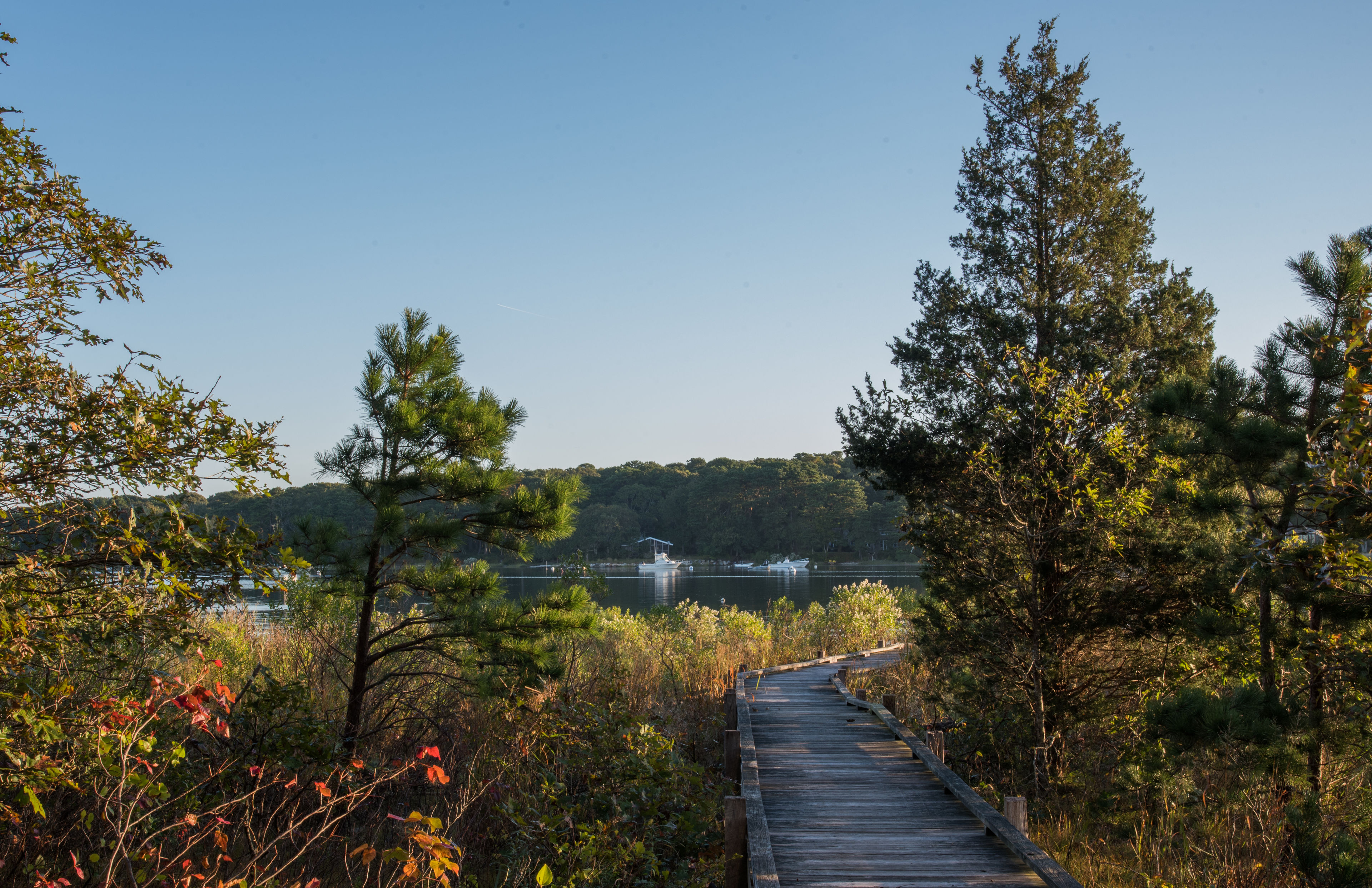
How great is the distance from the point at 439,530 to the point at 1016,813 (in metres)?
4.82

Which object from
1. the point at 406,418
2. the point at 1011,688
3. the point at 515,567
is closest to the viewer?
the point at 406,418

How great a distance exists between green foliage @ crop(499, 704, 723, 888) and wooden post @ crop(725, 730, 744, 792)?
230mm

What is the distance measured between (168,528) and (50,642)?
0.66m

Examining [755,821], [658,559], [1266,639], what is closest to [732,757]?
[755,821]

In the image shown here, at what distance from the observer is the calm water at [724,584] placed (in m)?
44.3

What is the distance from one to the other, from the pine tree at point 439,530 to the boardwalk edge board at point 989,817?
2288mm

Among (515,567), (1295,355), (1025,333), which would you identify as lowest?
(515,567)

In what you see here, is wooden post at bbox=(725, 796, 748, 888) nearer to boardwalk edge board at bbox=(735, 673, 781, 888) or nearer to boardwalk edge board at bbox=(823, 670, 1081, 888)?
boardwalk edge board at bbox=(735, 673, 781, 888)

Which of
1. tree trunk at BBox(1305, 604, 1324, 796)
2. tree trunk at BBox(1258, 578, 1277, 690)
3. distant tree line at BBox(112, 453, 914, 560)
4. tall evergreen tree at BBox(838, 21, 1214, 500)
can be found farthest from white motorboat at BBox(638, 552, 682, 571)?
tree trunk at BBox(1305, 604, 1324, 796)

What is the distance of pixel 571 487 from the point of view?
7.50 metres

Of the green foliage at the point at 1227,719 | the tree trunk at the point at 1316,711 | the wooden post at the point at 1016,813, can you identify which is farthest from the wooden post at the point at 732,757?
the tree trunk at the point at 1316,711

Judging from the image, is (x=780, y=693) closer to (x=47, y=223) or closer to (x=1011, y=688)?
(x=1011, y=688)

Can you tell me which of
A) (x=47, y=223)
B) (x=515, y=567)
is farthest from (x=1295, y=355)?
(x=515, y=567)

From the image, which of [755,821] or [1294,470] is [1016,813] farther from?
[1294,470]
